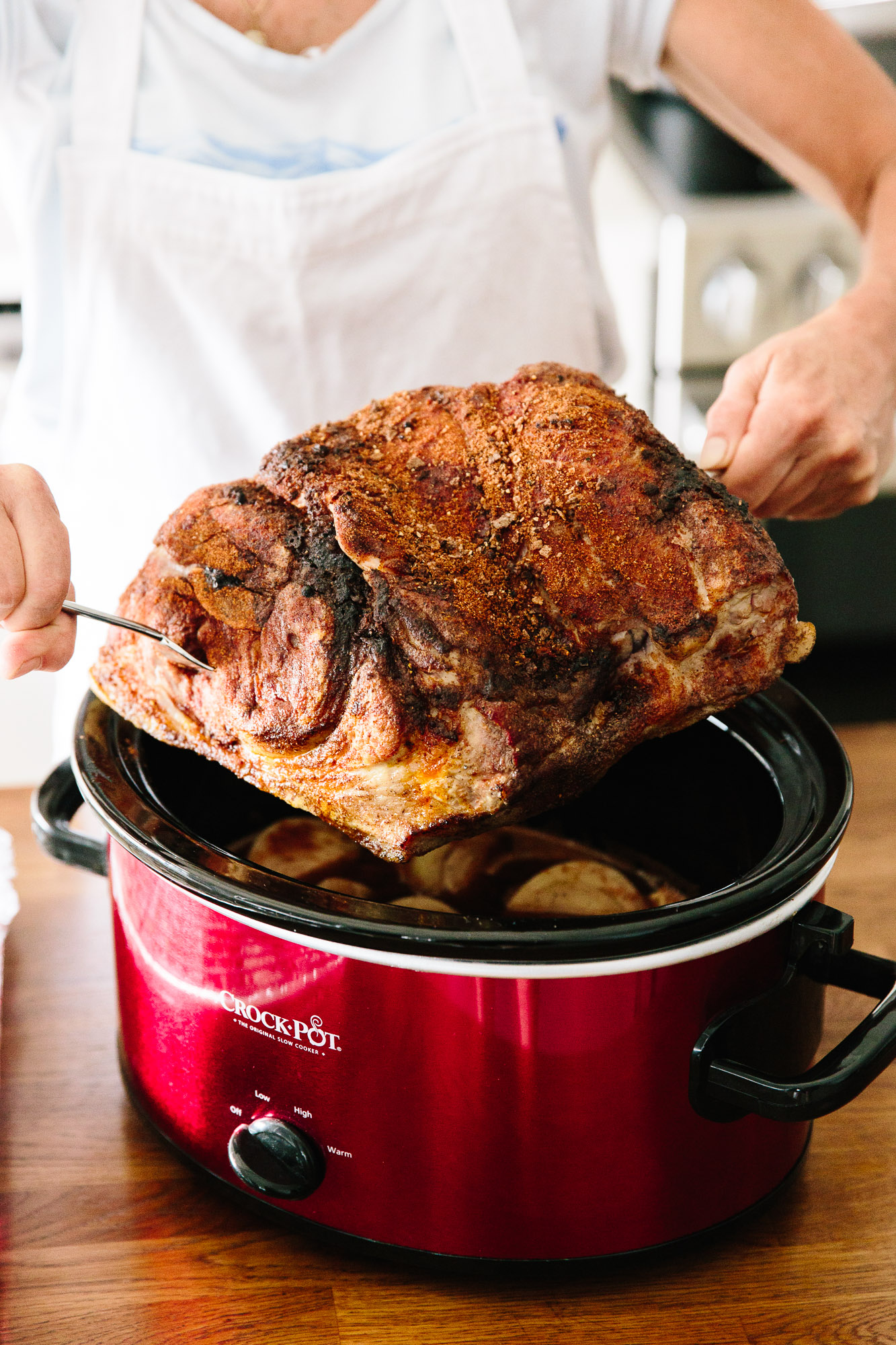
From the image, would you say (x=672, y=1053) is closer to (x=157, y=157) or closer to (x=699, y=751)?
(x=699, y=751)

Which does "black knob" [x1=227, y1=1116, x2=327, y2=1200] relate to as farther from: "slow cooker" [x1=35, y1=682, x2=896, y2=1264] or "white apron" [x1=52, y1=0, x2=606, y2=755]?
"white apron" [x1=52, y1=0, x2=606, y2=755]

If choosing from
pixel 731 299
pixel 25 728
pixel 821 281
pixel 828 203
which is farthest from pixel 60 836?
pixel 821 281

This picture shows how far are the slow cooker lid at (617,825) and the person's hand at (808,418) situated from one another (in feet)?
0.61

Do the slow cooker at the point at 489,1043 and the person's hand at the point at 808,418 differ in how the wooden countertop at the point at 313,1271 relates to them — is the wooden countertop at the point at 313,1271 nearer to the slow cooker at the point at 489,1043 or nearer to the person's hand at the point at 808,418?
the slow cooker at the point at 489,1043

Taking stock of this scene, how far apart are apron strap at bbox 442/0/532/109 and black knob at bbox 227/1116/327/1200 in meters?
0.92

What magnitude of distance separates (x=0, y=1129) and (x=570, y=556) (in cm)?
55

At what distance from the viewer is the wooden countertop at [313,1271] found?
71cm

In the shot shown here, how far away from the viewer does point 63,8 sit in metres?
1.09

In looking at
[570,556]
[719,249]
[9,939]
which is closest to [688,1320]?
[570,556]

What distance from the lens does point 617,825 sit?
39.7 inches

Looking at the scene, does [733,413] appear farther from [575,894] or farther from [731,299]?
[731,299]

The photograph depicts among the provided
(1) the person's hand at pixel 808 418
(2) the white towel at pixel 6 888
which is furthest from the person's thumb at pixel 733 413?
(2) the white towel at pixel 6 888

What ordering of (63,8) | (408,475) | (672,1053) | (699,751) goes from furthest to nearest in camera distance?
(63,8)
(699,751)
(408,475)
(672,1053)

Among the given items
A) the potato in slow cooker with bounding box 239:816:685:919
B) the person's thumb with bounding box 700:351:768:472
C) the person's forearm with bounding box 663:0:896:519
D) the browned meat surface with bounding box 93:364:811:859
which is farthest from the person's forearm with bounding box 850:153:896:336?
the potato in slow cooker with bounding box 239:816:685:919
